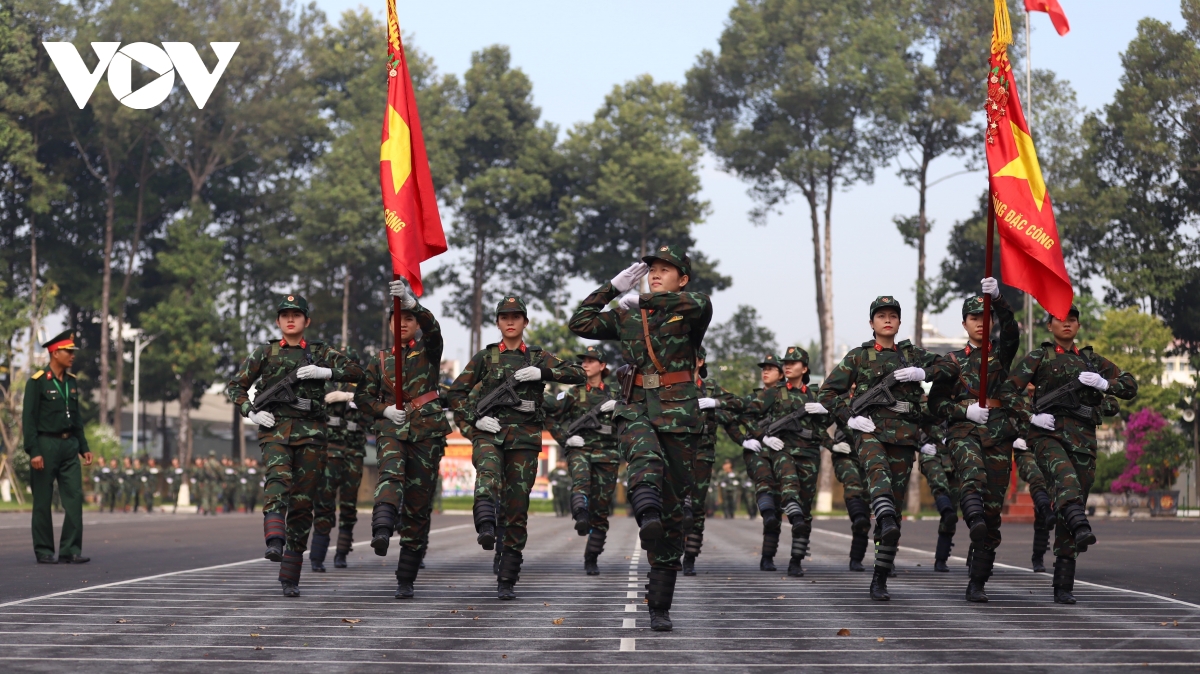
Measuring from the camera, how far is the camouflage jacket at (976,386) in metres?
11.4

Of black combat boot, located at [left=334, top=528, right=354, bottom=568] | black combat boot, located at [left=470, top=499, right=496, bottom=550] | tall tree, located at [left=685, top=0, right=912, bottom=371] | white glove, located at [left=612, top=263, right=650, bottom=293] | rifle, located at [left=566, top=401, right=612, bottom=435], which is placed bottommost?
black combat boot, located at [left=334, top=528, right=354, bottom=568]

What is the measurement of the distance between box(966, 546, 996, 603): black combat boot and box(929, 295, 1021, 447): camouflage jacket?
141 cm

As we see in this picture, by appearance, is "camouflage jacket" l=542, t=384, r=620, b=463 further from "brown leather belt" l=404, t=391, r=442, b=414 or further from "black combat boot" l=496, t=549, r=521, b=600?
"black combat boot" l=496, t=549, r=521, b=600

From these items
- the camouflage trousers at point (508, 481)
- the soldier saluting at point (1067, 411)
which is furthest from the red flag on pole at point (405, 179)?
the soldier saluting at point (1067, 411)

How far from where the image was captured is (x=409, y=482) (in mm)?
11250

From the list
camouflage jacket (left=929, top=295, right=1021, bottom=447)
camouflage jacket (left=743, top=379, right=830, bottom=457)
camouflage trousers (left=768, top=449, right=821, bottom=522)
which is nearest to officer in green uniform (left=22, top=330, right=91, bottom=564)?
camouflage jacket (left=743, top=379, right=830, bottom=457)

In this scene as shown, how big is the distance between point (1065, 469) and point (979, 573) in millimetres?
1350

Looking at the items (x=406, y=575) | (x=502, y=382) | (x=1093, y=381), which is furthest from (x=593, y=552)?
(x=1093, y=381)

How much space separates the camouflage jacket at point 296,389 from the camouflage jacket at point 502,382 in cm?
107

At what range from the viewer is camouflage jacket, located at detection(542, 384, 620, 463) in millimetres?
14812

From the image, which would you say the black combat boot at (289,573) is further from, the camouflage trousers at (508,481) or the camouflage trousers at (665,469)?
the camouflage trousers at (665,469)

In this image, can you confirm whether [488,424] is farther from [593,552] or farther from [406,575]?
[593,552]

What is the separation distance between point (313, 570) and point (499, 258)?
191 feet

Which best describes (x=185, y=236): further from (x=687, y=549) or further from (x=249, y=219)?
(x=687, y=549)
